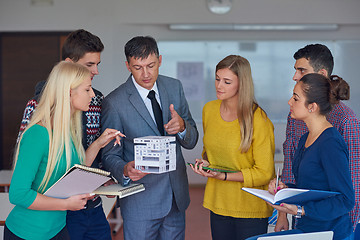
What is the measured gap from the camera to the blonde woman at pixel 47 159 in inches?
66.1

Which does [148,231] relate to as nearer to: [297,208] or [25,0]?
[297,208]

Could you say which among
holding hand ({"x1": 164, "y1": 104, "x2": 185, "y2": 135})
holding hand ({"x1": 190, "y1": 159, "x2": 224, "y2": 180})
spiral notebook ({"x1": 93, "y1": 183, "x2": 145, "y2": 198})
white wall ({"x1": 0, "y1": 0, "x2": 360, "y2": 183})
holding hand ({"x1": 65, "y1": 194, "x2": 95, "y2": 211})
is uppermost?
white wall ({"x1": 0, "y1": 0, "x2": 360, "y2": 183})

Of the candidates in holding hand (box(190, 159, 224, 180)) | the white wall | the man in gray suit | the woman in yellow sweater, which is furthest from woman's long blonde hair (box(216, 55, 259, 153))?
the white wall

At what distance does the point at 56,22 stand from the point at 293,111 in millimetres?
5160

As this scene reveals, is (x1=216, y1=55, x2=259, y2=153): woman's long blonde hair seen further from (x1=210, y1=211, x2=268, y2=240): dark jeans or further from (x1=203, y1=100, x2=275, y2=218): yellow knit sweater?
(x1=210, y1=211, x2=268, y2=240): dark jeans

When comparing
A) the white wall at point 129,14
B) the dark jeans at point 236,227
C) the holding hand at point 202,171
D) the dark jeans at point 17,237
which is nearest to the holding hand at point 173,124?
the holding hand at point 202,171

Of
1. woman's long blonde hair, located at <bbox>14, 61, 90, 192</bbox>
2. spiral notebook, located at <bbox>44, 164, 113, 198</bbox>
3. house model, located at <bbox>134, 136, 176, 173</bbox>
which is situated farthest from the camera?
house model, located at <bbox>134, 136, 176, 173</bbox>

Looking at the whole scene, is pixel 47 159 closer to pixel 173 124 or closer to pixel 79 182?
pixel 79 182

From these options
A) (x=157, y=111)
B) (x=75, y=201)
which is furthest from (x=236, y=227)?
(x=75, y=201)

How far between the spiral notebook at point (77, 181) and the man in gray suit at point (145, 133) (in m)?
0.33

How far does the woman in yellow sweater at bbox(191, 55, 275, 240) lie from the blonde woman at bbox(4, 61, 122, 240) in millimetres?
757

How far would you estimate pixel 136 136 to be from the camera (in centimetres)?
221

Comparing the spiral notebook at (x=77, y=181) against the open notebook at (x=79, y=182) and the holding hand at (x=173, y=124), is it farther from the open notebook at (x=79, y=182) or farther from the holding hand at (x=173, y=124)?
the holding hand at (x=173, y=124)

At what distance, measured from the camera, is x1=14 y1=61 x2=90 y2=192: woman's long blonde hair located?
1757mm
